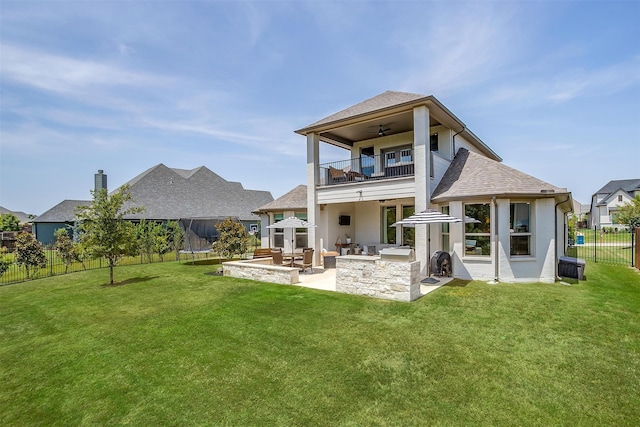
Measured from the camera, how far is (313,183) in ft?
49.4

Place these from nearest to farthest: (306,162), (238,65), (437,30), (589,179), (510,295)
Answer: (510,295)
(437,30)
(238,65)
(306,162)
(589,179)

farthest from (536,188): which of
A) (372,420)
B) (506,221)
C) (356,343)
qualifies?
(372,420)

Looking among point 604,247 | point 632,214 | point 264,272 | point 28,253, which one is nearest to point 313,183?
point 264,272

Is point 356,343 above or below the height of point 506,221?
Answer: below

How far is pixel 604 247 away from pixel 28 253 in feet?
138

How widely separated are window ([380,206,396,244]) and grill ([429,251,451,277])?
449 centimetres

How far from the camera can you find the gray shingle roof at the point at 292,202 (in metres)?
17.5

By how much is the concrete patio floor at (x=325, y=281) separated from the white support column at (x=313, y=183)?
7.08 feet

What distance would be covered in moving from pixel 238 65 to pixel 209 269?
34.5 feet

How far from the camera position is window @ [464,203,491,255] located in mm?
10922

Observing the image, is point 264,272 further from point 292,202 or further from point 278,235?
point 292,202

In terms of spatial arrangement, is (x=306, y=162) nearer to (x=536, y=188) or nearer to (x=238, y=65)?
(x=238, y=65)

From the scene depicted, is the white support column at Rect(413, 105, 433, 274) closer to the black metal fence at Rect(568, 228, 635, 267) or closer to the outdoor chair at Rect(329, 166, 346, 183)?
the outdoor chair at Rect(329, 166, 346, 183)

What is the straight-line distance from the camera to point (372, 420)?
3.70 m
